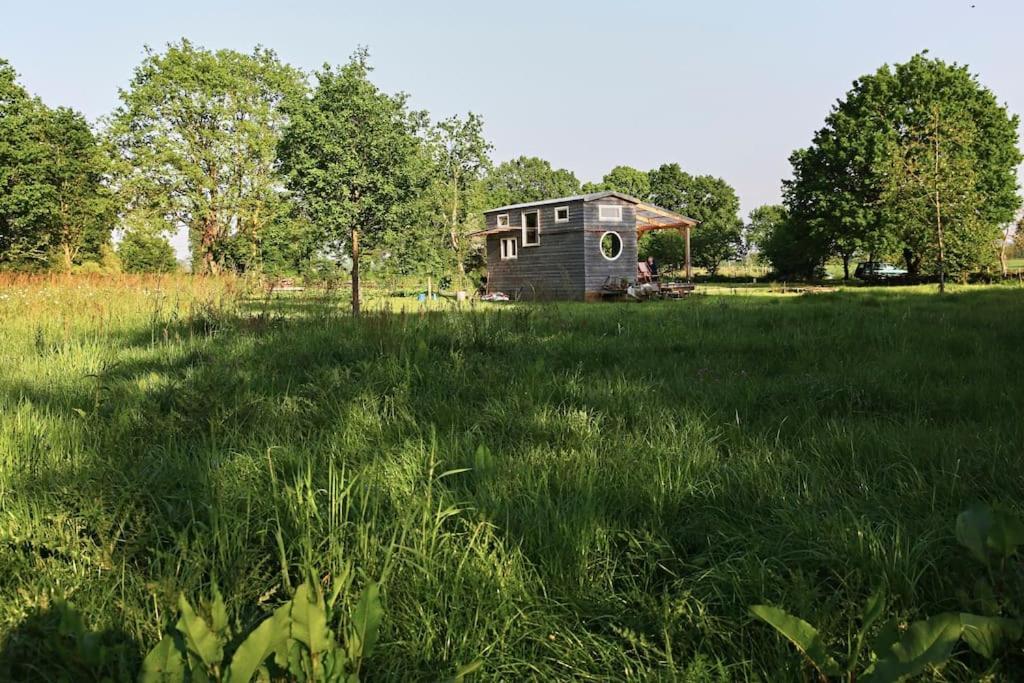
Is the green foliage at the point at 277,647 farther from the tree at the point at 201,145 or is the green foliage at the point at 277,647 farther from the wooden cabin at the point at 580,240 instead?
the tree at the point at 201,145

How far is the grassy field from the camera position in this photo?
1.42 m

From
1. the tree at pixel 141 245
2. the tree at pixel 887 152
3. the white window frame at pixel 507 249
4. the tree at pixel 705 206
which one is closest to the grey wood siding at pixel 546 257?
the white window frame at pixel 507 249

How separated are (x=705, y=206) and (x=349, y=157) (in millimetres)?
60509

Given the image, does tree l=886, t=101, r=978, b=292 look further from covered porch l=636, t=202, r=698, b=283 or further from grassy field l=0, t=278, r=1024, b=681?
grassy field l=0, t=278, r=1024, b=681

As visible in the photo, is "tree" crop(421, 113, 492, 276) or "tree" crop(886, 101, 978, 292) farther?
"tree" crop(421, 113, 492, 276)

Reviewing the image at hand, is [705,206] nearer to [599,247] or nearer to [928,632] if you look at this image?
[599,247]

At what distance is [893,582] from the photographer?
4.86ft

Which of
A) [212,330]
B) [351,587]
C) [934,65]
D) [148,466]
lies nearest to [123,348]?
[212,330]

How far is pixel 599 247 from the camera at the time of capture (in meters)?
24.8

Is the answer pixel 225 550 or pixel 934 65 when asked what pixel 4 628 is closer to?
pixel 225 550

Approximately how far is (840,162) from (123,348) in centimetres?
4041

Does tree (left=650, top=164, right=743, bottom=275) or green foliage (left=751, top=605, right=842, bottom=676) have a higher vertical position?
tree (left=650, top=164, right=743, bottom=275)

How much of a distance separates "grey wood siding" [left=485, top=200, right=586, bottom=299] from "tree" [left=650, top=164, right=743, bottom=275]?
111ft

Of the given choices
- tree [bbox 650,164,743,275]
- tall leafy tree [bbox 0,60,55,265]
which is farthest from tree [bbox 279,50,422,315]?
tree [bbox 650,164,743,275]
